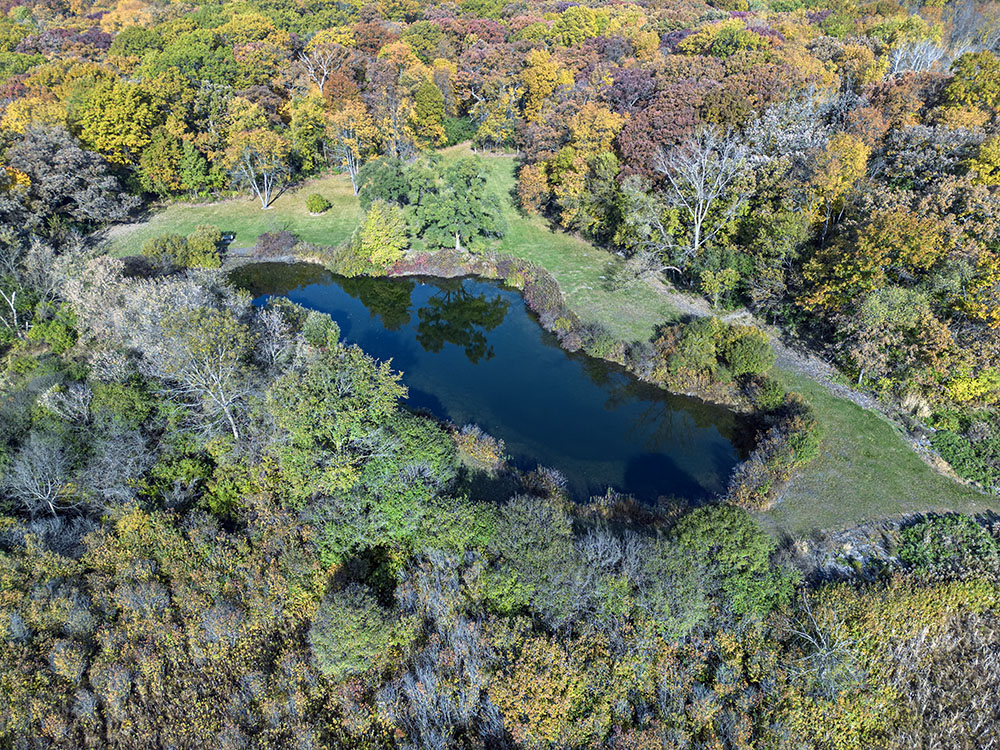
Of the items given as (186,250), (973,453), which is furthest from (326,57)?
(973,453)

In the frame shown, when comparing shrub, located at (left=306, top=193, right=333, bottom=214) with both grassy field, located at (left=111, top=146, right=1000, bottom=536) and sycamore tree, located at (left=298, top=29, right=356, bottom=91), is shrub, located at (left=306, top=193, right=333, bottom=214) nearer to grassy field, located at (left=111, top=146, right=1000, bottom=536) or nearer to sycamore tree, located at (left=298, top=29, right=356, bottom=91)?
grassy field, located at (left=111, top=146, right=1000, bottom=536)

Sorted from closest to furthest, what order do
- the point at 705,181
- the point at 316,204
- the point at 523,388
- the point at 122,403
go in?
the point at 122,403
the point at 523,388
the point at 705,181
the point at 316,204

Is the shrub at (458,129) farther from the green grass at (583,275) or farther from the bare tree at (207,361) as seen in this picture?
the bare tree at (207,361)

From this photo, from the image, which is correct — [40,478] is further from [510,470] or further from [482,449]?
[510,470]

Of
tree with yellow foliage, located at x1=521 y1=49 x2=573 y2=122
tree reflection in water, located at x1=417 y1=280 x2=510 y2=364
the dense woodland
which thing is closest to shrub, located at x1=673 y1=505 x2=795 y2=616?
the dense woodland

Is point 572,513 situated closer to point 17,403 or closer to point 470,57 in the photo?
point 17,403

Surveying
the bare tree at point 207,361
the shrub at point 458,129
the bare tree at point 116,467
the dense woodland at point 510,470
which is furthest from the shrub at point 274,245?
the shrub at point 458,129
